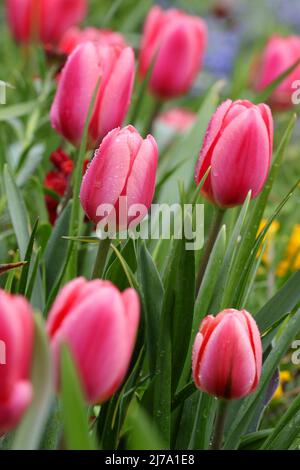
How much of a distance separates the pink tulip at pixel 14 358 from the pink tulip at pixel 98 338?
3 centimetres

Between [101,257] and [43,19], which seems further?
[43,19]

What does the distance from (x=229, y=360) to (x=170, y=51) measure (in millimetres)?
1039

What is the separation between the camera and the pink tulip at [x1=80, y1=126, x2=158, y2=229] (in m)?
0.70

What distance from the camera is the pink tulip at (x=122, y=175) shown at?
2.30 feet

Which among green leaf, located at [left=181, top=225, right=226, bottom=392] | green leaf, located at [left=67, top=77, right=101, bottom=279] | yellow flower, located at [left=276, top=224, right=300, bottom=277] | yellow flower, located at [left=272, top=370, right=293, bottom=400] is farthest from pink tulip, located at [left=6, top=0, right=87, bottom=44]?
green leaf, located at [left=181, top=225, right=226, bottom=392]

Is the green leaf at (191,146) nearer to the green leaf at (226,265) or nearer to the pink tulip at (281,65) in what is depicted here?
the pink tulip at (281,65)

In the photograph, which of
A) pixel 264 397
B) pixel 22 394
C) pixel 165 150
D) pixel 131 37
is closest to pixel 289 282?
pixel 264 397

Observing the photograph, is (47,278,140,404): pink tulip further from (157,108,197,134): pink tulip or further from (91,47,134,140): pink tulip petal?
(157,108,197,134): pink tulip

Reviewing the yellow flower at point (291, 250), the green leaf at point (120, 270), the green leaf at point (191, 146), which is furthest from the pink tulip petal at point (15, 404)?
the yellow flower at point (291, 250)

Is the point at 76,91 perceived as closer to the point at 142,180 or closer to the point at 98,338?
the point at 142,180

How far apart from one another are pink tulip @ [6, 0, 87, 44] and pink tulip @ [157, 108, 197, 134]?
0.90 feet

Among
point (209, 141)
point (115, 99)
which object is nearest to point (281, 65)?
point (115, 99)

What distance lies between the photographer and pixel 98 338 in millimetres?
509
